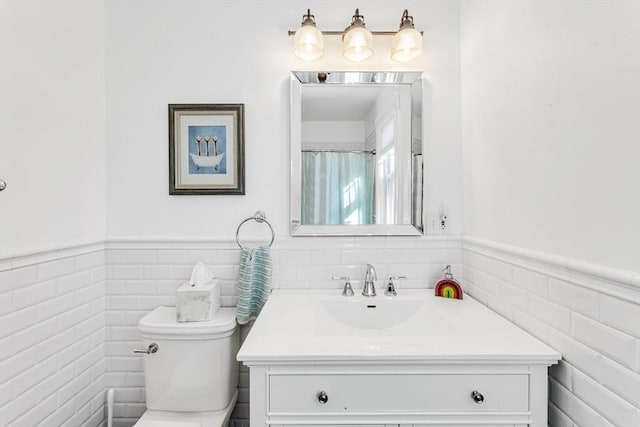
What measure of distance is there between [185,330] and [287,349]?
61 cm

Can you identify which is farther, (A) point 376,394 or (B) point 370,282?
(B) point 370,282

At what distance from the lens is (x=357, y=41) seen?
4.88ft

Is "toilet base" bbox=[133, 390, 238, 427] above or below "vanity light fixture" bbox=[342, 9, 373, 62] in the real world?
below

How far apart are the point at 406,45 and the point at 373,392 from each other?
1.38 m

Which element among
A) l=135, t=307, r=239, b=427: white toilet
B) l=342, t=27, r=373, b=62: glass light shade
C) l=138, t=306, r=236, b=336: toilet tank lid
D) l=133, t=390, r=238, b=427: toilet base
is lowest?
l=133, t=390, r=238, b=427: toilet base

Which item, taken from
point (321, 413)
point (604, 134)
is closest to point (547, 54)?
point (604, 134)

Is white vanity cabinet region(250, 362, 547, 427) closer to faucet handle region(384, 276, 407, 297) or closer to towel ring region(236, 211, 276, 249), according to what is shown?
faucet handle region(384, 276, 407, 297)

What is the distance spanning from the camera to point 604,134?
0.81 meters

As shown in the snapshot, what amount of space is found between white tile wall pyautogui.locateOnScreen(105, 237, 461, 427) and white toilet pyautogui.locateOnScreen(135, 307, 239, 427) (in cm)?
23

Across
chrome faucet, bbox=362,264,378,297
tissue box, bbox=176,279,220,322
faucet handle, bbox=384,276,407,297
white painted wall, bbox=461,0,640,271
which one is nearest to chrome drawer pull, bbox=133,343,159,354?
tissue box, bbox=176,279,220,322

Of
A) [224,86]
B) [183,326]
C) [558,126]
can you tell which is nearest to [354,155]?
[224,86]

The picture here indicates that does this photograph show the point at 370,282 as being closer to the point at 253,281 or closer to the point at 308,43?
the point at 253,281

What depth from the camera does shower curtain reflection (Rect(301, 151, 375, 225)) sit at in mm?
1596

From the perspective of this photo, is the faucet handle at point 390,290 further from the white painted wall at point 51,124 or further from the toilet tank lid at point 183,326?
the white painted wall at point 51,124
